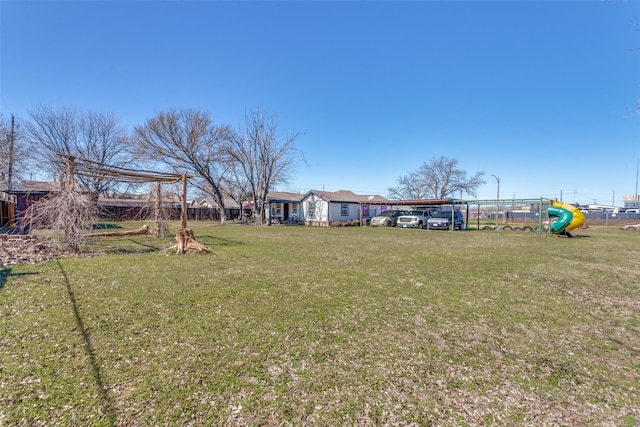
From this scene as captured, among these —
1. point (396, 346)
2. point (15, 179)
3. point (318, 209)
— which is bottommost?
point (396, 346)

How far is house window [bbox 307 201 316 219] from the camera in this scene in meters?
26.3

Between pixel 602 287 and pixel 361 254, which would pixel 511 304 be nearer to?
pixel 602 287

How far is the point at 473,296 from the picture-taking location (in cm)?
482

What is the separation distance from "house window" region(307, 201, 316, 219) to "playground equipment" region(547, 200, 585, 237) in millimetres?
16945

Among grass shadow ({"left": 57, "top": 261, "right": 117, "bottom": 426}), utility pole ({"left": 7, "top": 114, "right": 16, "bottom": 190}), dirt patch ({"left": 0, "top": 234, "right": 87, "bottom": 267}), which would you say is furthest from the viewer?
utility pole ({"left": 7, "top": 114, "right": 16, "bottom": 190})

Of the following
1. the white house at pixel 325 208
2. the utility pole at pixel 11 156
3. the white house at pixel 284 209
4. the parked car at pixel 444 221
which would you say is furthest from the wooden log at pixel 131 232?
the parked car at pixel 444 221

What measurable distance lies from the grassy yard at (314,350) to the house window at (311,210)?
803 inches

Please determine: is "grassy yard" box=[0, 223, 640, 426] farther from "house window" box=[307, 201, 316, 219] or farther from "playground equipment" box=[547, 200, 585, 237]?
"house window" box=[307, 201, 316, 219]

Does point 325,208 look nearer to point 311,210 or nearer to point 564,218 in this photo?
point 311,210

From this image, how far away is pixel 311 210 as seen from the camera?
26.6 m

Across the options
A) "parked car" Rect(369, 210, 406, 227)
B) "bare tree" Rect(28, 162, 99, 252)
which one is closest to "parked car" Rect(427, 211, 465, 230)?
"parked car" Rect(369, 210, 406, 227)

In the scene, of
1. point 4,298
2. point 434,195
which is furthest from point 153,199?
point 434,195

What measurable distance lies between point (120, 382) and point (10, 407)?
2.14 ft

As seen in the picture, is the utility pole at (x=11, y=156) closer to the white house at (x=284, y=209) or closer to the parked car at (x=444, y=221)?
the white house at (x=284, y=209)
